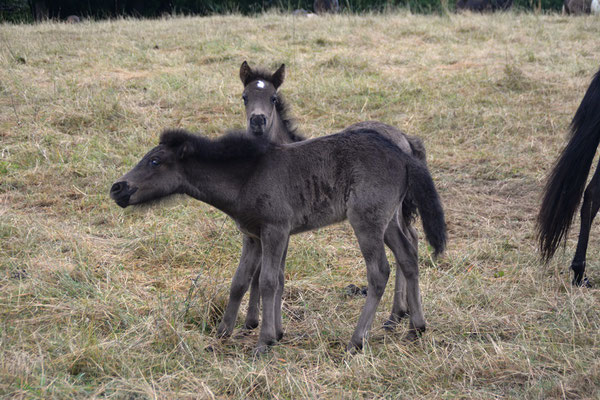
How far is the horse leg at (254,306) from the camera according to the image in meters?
4.65

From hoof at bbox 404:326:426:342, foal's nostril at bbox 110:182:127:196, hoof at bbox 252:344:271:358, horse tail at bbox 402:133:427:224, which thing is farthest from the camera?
horse tail at bbox 402:133:427:224

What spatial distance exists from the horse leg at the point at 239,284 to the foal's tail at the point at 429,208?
1073 millimetres

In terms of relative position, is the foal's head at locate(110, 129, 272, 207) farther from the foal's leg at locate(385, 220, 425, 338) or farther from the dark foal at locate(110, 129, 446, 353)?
the foal's leg at locate(385, 220, 425, 338)

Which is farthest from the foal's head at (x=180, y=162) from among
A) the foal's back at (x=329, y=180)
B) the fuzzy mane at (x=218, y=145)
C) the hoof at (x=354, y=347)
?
the hoof at (x=354, y=347)

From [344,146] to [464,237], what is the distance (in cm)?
245

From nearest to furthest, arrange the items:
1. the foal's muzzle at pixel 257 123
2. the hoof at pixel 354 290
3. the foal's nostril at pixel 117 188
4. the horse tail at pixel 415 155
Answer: the foal's nostril at pixel 117 188
the horse tail at pixel 415 155
the hoof at pixel 354 290
the foal's muzzle at pixel 257 123

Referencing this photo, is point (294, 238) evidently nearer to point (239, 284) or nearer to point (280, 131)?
point (280, 131)

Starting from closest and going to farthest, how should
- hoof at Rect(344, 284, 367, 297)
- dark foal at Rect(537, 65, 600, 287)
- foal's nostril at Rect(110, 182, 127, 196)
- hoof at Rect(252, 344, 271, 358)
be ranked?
foal's nostril at Rect(110, 182, 127, 196) → hoof at Rect(252, 344, 271, 358) → hoof at Rect(344, 284, 367, 297) → dark foal at Rect(537, 65, 600, 287)

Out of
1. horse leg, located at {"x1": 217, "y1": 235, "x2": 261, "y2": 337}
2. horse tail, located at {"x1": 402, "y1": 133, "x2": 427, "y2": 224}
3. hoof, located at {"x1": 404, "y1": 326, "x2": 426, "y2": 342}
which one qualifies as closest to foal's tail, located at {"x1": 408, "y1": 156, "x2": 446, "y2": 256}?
hoof, located at {"x1": 404, "y1": 326, "x2": 426, "y2": 342}

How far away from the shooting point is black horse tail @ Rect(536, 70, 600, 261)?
5266 millimetres

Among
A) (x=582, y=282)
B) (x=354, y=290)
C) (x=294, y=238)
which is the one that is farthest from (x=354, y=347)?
(x=582, y=282)

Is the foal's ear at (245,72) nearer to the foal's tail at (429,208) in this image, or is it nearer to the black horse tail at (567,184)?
the foal's tail at (429,208)

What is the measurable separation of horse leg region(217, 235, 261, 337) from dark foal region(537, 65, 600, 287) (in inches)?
89.4

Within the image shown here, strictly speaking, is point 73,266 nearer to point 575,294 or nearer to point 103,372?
point 103,372
